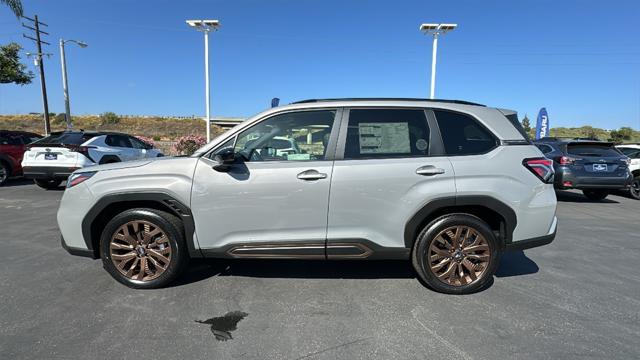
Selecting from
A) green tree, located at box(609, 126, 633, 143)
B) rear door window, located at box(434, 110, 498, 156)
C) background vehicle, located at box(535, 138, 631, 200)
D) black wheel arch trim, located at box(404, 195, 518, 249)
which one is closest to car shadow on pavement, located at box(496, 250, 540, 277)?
black wheel arch trim, located at box(404, 195, 518, 249)

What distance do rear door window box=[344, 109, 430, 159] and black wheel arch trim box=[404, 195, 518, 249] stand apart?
1.63ft

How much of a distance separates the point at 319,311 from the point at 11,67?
787 inches

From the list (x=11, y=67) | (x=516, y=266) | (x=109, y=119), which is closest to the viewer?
(x=516, y=266)

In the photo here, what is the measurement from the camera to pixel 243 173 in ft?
11.8

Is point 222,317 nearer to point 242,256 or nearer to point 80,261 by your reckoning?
point 242,256

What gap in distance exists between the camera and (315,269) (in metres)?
4.43

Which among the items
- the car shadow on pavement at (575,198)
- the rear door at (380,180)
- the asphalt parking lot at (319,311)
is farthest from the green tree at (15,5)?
the car shadow on pavement at (575,198)

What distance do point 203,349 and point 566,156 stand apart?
9.52 meters

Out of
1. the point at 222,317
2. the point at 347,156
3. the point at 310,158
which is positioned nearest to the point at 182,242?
the point at 222,317

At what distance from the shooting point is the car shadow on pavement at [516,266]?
14.4 feet

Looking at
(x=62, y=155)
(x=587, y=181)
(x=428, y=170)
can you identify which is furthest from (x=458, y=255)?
(x=62, y=155)

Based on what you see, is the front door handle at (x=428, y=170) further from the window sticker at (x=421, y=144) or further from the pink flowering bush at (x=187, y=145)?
the pink flowering bush at (x=187, y=145)

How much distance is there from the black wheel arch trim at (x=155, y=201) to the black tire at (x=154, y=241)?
0.08 m

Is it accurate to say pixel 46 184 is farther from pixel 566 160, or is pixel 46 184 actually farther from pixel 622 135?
pixel 622 135
